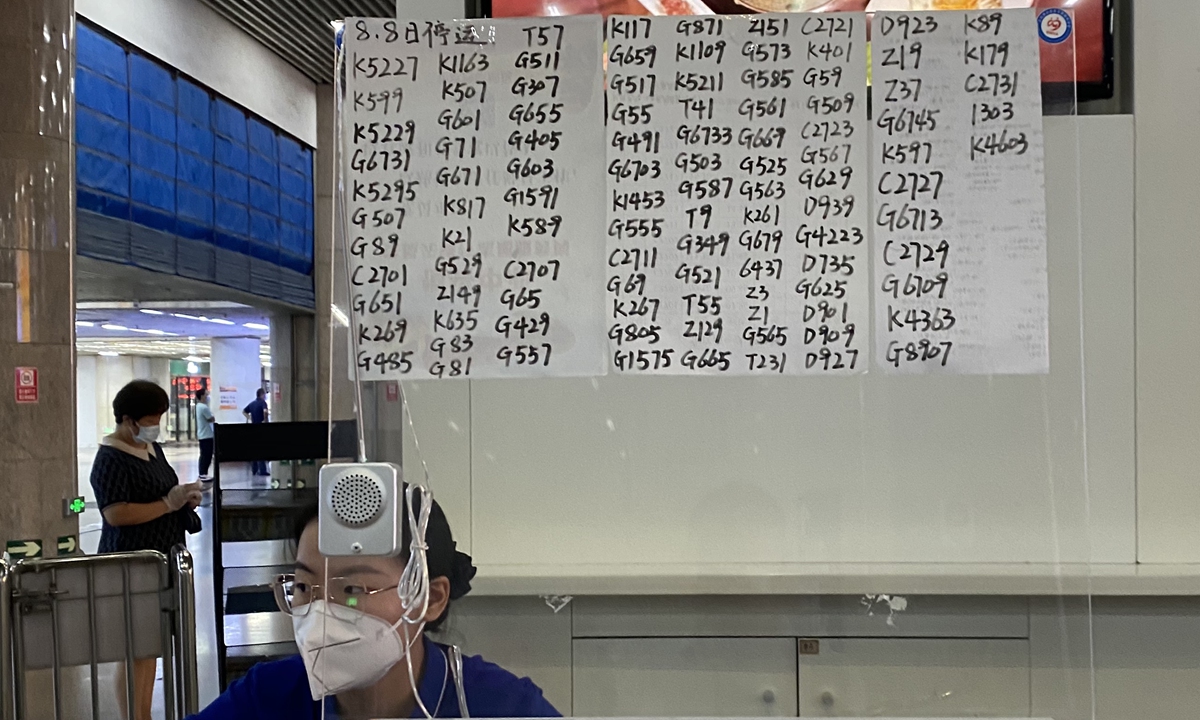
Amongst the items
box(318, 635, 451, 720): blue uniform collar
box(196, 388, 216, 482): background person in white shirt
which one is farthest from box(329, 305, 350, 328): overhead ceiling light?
box(196, 388, 216, 482): background person in white shirt

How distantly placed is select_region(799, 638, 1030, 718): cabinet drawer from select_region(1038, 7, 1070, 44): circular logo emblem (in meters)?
1.08

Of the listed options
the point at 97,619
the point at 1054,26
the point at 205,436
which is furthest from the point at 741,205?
the point at 205,436

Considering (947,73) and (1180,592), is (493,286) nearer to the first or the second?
(947,73)

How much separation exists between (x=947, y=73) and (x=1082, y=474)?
754 mm

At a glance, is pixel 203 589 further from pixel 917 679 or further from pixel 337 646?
pixel 917 679

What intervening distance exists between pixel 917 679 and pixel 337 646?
102cm

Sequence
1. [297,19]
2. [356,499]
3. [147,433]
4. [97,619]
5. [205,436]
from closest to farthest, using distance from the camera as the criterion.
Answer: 1. [356,499]
2. [97,619]
3. [147,433]
4. [297,19]
5. [205,436]

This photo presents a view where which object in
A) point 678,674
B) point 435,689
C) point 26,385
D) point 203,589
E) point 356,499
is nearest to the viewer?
point 356,499

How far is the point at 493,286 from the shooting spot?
5.64ft

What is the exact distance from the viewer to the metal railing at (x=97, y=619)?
9.32 ft

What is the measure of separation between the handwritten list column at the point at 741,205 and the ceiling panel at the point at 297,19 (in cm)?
568

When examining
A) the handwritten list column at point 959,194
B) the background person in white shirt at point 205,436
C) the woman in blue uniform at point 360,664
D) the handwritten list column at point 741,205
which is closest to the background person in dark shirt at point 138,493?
the background person in white shirt at point 205,436

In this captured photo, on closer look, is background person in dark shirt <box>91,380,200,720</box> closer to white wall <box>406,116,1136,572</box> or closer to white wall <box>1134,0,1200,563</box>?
white wall <box>406,116,1136,572</box>

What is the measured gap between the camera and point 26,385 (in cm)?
499
